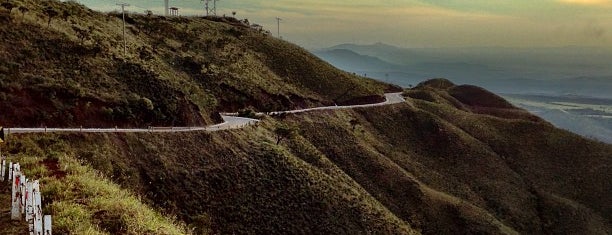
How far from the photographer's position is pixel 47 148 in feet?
127

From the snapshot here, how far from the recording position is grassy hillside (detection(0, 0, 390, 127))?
4969cm

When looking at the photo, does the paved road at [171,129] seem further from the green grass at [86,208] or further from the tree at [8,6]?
the tree at [8,6]

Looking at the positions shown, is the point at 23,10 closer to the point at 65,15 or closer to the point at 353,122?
the point at 65,15

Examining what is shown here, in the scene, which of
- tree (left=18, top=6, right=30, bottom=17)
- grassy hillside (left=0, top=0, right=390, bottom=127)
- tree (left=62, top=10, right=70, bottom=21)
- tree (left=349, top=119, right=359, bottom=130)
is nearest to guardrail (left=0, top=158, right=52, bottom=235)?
grassy hillside (left=0, top=0, right=390, bottom=127)

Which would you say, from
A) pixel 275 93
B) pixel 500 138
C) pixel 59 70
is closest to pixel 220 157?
pixel 59 70

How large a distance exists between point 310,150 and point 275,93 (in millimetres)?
25353

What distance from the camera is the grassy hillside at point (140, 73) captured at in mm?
49688

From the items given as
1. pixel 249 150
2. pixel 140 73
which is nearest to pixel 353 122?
pixel 249 150

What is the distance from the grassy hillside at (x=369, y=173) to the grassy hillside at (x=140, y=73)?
7.00m

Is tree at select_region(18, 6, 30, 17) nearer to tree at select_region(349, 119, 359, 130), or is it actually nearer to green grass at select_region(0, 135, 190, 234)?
green grass at select_region(0, 135, 190, 234)

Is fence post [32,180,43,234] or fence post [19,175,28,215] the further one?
fence post [19,175,28,215]

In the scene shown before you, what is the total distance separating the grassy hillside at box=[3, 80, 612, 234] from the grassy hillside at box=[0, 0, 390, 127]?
6995 millimetres

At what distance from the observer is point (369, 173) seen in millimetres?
70125

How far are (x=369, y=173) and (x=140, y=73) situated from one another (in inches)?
1335
